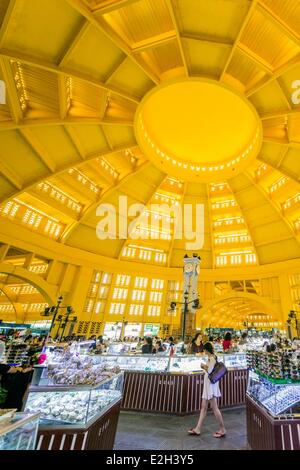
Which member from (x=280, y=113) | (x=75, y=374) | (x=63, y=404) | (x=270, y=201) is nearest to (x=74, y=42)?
(x=280, y=113)

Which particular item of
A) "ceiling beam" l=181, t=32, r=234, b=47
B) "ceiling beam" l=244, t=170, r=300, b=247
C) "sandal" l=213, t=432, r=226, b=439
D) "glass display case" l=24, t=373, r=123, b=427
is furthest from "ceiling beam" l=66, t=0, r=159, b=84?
"ceiling beam" l=244, t=170, r=300, b=247

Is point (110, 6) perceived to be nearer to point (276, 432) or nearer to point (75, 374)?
point (75, 374)

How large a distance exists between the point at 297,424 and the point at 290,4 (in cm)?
1135

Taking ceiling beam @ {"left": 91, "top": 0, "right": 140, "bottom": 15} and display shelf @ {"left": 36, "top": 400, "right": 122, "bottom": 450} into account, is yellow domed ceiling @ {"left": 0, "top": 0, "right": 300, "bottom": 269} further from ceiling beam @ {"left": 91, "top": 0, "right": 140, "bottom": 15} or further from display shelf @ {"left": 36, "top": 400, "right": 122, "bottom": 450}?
display shelf @ {"left": 36, "top": 400, "right": 122, "bottom": 450}

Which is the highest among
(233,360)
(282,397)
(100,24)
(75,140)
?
(75,140)

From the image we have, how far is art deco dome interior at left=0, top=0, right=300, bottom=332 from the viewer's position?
850 cm

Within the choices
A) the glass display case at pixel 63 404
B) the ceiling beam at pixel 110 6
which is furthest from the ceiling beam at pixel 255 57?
the glass display case at pixel 63 404

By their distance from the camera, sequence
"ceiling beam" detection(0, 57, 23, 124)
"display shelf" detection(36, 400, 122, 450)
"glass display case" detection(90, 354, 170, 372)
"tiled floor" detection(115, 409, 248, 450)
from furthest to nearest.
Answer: "ceiling beam" detection(0, 57, 23, 124)
"glass display case" detection(90, 354, 170, 372)
"tiled floor" detection(115, 409, 248, 450)
"display shelf" detection(36, 400, 122, 450)

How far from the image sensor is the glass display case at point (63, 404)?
2.99 metres

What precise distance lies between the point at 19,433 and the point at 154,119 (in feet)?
55.5

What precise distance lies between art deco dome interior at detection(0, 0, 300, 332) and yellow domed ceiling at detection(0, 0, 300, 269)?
7 centimetres

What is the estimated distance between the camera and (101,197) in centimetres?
2020

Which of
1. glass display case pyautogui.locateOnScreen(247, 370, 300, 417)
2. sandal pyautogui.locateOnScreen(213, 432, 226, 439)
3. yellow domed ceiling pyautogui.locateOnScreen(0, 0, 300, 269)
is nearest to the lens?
glass display case pyautogui.locateOnScreen(247, 370, 300, 417)
